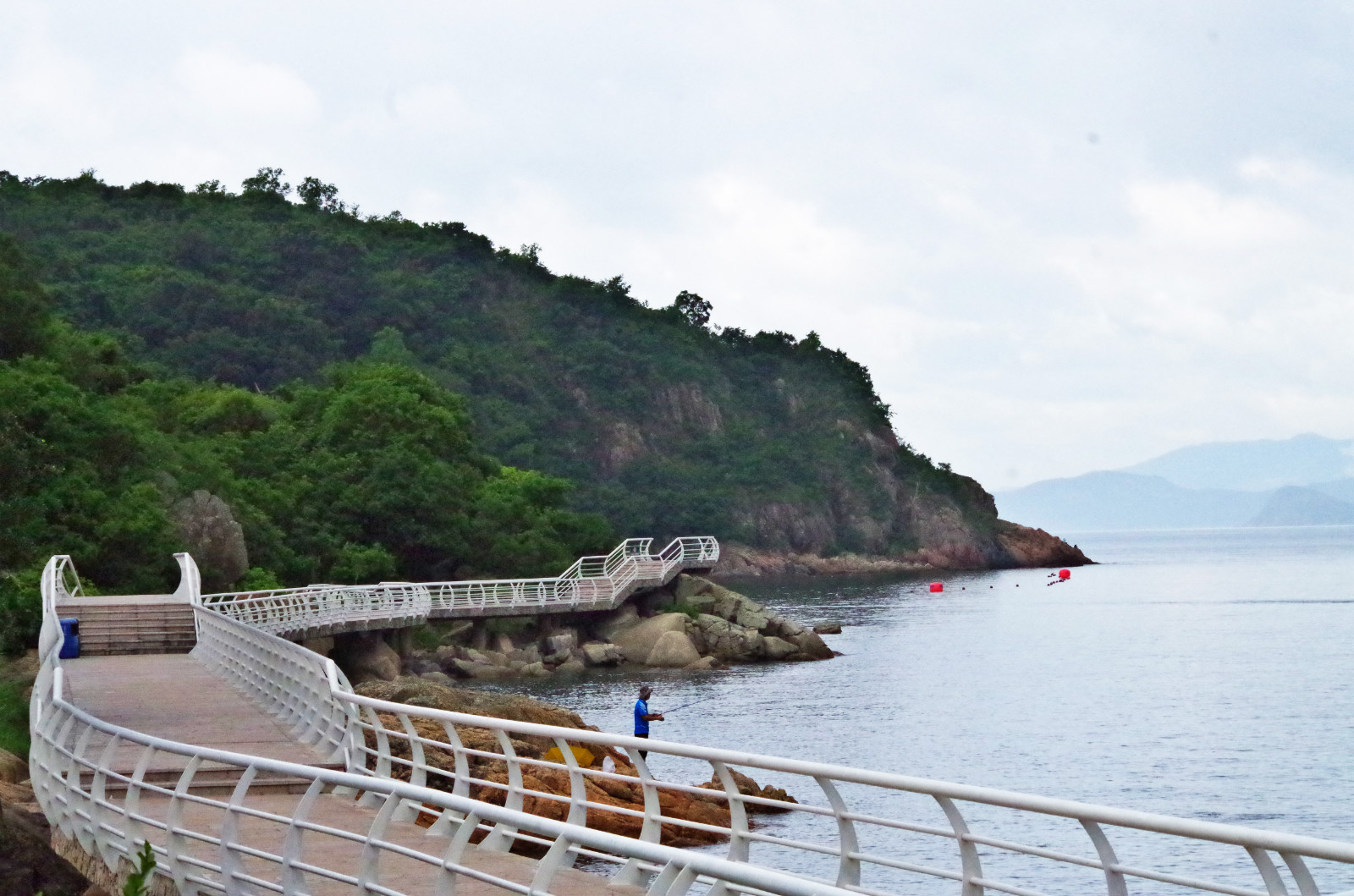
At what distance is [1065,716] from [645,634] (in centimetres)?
1764

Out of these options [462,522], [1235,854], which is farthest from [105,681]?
[462,522]

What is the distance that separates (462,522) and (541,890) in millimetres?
62222

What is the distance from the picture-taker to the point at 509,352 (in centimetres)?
16338

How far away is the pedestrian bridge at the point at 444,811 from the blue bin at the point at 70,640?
39cm

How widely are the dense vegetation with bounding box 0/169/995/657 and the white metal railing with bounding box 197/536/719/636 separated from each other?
14.2ft

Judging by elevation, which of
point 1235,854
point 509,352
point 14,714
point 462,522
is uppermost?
point 509,352

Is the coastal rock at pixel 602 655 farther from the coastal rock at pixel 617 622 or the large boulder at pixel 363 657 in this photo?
the large boulder at pixel 363 657

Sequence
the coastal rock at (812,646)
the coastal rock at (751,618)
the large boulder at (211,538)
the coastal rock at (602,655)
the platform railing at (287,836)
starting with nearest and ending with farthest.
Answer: the platform railing at (287,836) → the large boulder at (211,538) → the coastal rock at (602,655) → the coastal rock at (812,646) → the coastal rock at (751,618)

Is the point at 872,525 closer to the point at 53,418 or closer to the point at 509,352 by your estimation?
the point at 509,352

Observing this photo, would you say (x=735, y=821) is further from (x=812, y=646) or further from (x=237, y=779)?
(x=812, y=646)

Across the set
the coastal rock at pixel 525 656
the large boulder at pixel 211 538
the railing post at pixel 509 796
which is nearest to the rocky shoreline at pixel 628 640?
the coastal rock at pixel 525 656

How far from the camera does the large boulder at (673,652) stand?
58812mm

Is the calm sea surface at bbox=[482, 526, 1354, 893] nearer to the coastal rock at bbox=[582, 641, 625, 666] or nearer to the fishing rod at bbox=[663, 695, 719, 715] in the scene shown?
the fishing rod at bbox=[663, 695, 719, 715]

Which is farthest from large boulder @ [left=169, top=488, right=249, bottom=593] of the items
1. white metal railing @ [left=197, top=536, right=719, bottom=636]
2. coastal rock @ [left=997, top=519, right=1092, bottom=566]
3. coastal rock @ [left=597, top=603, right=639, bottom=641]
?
coastal rock @ [left=997, top=519, right=1092, bottom=566]
